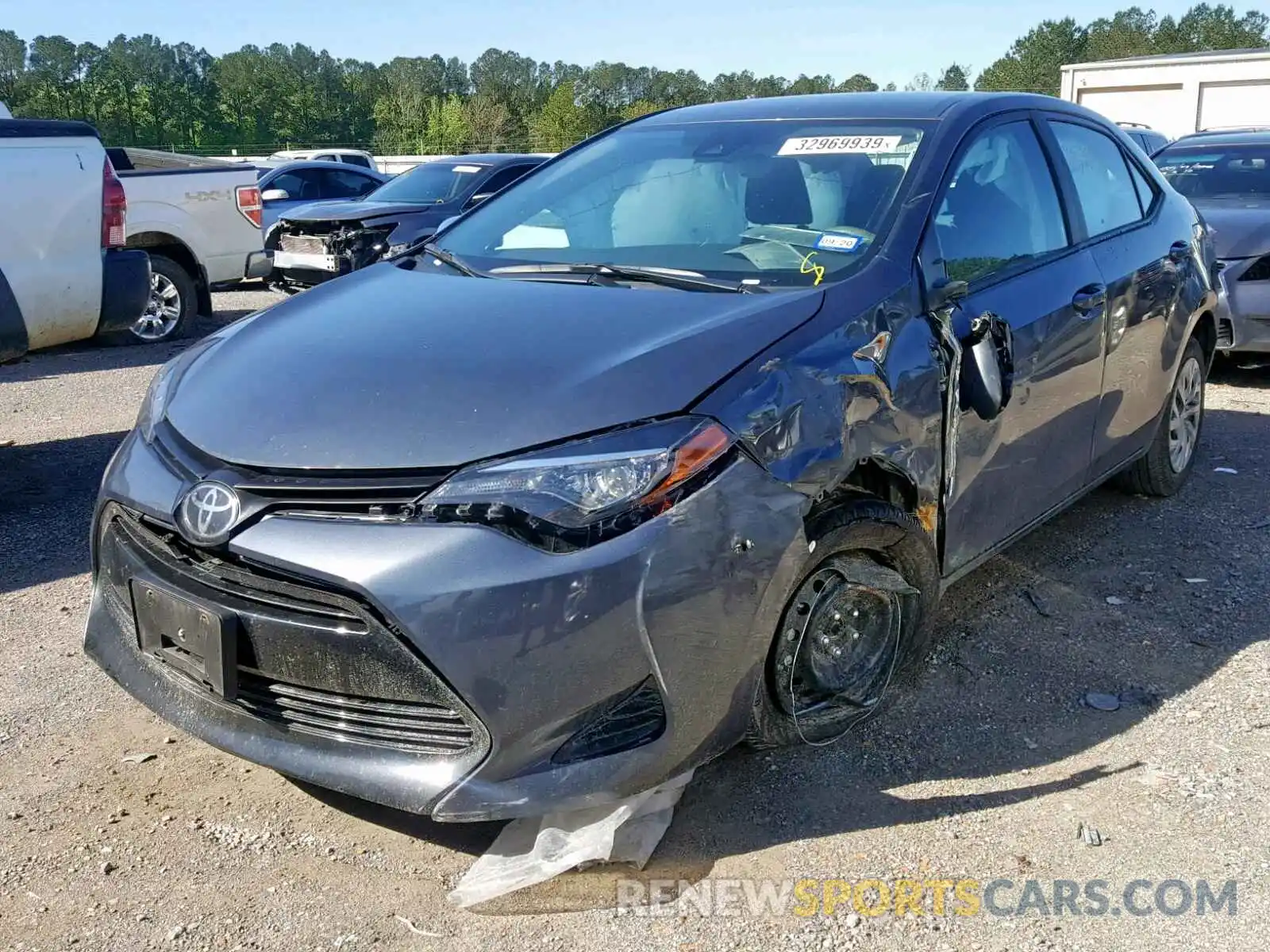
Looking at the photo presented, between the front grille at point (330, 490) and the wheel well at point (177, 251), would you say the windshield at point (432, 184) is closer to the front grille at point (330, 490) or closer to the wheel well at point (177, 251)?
the wheel well at point (177, 251)

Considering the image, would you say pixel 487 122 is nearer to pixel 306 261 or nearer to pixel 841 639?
pixel 306 261

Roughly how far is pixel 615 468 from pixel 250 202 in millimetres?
8917

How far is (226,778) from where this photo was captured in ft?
9.74

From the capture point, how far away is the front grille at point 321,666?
2287mm

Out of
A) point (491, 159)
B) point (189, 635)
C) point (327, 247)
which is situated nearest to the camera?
point (189, 635)

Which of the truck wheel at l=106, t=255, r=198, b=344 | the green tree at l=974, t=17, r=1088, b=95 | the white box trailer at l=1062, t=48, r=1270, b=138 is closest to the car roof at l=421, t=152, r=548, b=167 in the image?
the truck wheel at l=106, t=255, r=198, b=344

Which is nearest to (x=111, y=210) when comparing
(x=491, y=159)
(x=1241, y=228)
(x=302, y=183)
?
(x=1241, y=228)

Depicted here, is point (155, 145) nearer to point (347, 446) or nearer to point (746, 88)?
point (746, 88)

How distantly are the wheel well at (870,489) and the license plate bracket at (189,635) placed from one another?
4.26 feet

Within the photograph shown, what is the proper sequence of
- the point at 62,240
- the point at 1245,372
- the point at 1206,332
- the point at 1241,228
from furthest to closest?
1. the point at 1245,372
2. the point at 1241,228
3. the point at 62,240
4. the point at 1206,332

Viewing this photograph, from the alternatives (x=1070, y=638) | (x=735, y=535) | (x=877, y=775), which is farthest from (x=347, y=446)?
(x=1070, y=638)

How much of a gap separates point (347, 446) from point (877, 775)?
5.23ft

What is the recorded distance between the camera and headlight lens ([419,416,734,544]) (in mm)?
2287

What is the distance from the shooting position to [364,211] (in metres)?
11.0
